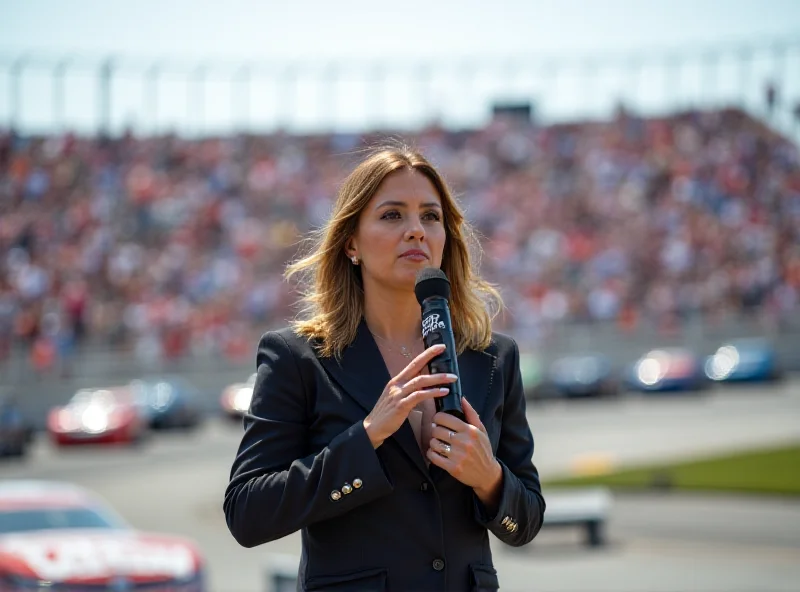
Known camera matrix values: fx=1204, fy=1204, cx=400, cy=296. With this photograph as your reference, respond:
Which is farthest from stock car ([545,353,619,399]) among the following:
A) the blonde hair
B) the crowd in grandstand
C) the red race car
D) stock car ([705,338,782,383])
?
the blonde hair

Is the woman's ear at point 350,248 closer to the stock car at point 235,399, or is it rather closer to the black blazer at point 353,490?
the black blazer at point 353,490

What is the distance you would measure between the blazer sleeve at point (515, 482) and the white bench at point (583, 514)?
10302 millimetres

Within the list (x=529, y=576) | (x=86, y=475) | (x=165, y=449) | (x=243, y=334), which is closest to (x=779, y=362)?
(x=243, y=334)

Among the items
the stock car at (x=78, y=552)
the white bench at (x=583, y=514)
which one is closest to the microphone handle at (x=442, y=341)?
the stock car at (x=78, y=552)

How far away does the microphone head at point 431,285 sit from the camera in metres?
2.76

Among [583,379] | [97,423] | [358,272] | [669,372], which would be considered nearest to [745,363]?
[669,372]

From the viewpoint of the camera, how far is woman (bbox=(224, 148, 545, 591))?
265cm

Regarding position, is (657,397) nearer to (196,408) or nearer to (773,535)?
(196,408)

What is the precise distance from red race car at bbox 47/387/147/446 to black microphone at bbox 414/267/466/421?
23.5 m

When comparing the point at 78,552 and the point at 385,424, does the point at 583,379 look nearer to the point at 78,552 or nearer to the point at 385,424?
the point at 78,552

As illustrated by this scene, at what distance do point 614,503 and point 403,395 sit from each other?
1394 centimetres

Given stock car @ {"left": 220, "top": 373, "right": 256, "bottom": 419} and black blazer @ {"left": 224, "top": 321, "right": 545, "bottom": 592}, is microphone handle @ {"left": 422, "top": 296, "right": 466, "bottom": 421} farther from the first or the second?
stock car @ {"left": 220, "top": 373, "right": 256, "bottom": 419}

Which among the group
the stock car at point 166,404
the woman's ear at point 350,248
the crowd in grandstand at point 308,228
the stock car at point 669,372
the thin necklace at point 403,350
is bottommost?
the thin necklace at point 403,350

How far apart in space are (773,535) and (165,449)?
588 inches
